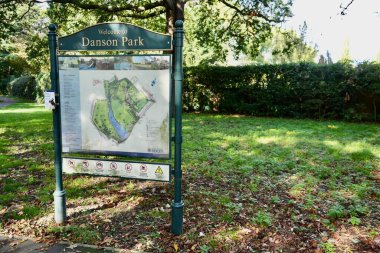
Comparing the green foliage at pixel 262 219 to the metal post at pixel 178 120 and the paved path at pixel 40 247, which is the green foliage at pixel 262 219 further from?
the paved path at pixel 40 247

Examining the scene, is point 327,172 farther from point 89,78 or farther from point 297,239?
point 89,78

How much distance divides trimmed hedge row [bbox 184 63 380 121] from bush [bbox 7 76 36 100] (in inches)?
647

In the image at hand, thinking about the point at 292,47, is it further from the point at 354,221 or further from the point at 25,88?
the point at 25,88

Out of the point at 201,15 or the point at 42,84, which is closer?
the point at 201,15

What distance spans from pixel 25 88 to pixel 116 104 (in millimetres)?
27299

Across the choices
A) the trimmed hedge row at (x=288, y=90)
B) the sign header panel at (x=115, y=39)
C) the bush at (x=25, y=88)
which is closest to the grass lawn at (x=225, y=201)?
the sign header panel at (x=115, y=39)

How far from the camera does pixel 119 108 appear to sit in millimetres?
3979

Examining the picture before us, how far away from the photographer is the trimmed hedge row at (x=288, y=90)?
1320cm

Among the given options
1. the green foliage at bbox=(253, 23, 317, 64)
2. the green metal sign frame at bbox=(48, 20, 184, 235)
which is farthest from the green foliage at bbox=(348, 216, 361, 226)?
the green foliage at bbox=(253, 23, 317, 64)

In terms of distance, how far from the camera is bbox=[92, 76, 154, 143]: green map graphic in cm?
385

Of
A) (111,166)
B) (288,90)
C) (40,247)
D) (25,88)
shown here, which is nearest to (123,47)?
(111,166)

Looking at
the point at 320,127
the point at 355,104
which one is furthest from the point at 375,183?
the point at 355,104

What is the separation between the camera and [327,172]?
19.6 ft

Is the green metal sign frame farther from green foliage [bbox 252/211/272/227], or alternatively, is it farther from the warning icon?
green foliage [bbox 252/211/272/227]
